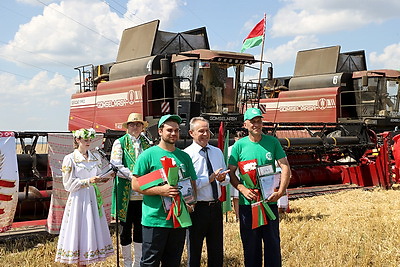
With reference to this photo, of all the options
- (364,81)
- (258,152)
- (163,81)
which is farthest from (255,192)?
(364,81)

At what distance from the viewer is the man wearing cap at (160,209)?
350 centimetres

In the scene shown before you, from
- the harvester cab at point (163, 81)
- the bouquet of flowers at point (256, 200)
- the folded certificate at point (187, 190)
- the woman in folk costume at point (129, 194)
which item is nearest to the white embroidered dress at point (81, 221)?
the woman in folk costume at point (129, 194)

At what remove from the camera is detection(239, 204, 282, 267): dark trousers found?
4113mm

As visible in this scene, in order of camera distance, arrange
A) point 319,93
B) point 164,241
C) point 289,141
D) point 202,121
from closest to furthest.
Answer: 1. point 164,241
2. point 202,121
3. point 289,141
4. point 319,93

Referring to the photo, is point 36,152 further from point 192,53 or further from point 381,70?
point 381,70

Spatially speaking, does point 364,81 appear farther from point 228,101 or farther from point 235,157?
point 235,157

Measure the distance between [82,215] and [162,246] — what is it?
1053mm

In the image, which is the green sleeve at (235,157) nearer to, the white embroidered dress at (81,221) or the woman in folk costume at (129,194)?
the woman in folk costume at (129,194)

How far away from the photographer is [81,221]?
425 centimetres

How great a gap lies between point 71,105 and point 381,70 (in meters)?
9.20

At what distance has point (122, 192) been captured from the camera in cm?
472

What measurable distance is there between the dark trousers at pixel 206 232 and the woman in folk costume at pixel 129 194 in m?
0.80

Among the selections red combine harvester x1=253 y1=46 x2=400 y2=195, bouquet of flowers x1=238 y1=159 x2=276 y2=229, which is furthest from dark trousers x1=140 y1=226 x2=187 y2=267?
red combine harvester x1=253 y1=46 x2=400 y2=195

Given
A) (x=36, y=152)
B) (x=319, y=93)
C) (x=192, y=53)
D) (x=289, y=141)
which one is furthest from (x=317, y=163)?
(x=36, y=152)
